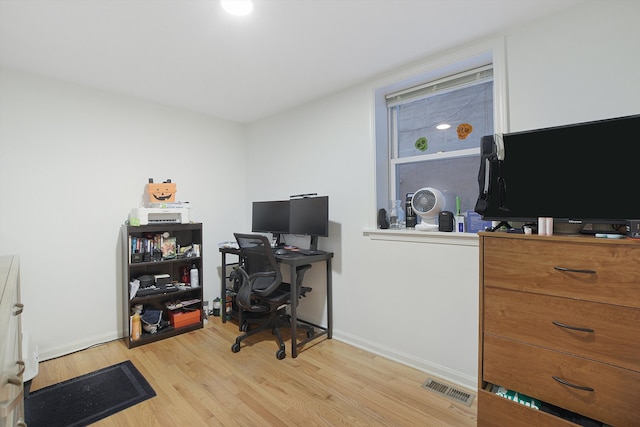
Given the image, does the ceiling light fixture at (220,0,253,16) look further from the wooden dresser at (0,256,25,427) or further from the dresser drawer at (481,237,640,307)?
the dresser drawer at (481,237,640,307)

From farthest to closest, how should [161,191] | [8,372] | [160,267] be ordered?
[160,267], [161,191], [8,372]

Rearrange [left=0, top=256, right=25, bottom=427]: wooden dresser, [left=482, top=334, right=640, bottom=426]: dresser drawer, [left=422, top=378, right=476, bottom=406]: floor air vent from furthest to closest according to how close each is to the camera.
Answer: [left=422, top=378, right=476, bottom=406]: floor air vent → [left=482, top=334, right=640, bottom=426]: dresser drawer → [left=0, top=256, right=25, bottom=427]: wooden dresser

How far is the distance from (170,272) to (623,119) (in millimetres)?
3734

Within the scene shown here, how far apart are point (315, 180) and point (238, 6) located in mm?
1718

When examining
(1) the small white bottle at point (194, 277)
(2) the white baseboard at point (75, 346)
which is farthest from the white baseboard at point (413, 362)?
(2) the white baseboard at point (75, 346)

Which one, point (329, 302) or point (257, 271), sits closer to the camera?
point (257, 271)

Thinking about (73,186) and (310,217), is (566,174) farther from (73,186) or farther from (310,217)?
(73,186)

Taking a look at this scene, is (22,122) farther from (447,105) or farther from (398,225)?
(447,105)

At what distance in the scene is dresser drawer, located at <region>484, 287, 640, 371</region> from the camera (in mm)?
1217

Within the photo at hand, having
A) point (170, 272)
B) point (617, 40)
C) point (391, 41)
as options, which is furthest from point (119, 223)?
point (617, 40)

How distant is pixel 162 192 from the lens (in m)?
3.07

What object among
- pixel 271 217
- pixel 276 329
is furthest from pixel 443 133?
pixel 276 329

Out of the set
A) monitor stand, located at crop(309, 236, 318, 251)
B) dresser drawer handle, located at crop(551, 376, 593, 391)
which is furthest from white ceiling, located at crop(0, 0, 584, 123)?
dresser drawer handle, located at crop(551, 376, 593, 391)

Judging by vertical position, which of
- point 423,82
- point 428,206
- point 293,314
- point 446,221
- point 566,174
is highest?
point 423,82
